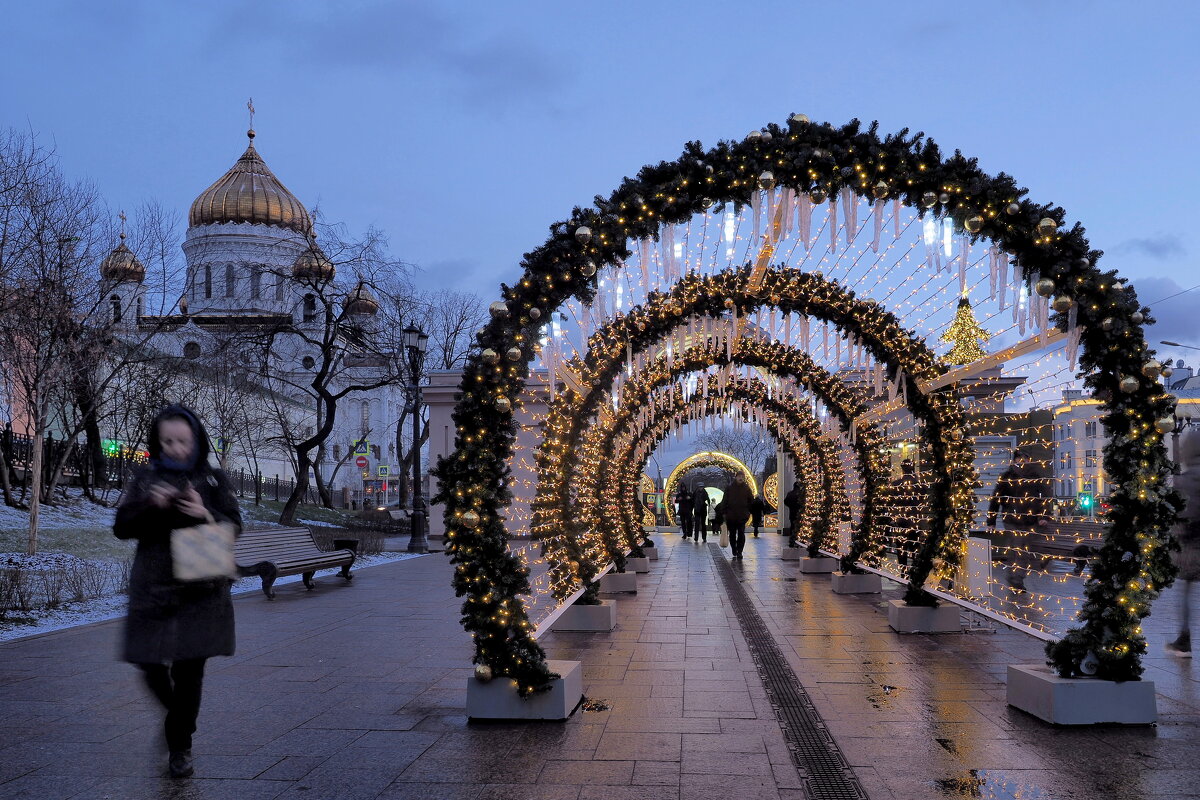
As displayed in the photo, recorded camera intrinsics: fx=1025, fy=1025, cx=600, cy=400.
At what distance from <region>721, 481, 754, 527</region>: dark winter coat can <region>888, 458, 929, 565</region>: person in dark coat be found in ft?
21.4

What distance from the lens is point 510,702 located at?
591cm

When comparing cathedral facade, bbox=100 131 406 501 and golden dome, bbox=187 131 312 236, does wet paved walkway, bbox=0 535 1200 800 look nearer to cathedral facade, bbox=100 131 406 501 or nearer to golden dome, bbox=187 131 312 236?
cathedral facade, bbox=100 131 406 501

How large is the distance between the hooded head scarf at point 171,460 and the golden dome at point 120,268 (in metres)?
15.2

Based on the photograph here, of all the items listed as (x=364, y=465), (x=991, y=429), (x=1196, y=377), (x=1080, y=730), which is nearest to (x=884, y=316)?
(x=991, y=429)

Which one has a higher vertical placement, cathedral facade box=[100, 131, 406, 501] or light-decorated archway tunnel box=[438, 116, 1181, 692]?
cathedral facade box=[100, 131, 406, 501]

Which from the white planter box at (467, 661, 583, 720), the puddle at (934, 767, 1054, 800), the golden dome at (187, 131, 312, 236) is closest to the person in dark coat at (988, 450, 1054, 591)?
the puddle at (934, 767, 1054, 800)

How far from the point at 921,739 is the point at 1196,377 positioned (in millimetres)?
74393

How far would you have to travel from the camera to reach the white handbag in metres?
4.45

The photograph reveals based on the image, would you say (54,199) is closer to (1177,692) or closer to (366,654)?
(366,654)

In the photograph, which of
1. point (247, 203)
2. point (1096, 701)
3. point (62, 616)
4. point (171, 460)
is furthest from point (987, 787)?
point (247, 203)

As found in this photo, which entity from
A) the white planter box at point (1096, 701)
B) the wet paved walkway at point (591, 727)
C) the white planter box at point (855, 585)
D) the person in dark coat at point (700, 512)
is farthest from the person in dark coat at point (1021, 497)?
the person in dark coat at point (700, 512)

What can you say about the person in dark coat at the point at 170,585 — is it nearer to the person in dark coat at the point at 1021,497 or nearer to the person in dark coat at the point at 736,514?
the person in dark coat at the point at 1021,497

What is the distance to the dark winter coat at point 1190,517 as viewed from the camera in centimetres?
809

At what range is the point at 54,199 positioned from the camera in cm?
1497
